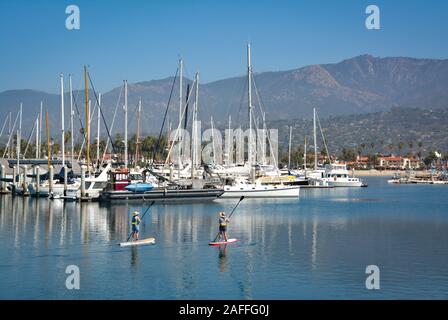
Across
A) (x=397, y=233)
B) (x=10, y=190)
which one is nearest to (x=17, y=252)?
(x=397, y=233)

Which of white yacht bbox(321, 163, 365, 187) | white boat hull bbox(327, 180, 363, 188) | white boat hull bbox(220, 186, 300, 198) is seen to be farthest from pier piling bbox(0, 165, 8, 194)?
white boat hull bbox(327, 180, 363, 188)

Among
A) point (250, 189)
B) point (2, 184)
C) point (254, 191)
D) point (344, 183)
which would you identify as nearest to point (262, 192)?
point (254, 191)

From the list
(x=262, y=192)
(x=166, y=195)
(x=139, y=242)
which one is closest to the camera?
(x=139, y=242)

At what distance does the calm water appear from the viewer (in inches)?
1304

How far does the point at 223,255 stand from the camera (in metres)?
41.9

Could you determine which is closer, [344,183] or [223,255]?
[223,255]

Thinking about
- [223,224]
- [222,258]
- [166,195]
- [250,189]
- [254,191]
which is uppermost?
[250,189]

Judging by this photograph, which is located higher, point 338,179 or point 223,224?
point 338,179

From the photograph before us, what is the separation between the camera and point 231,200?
84438mm

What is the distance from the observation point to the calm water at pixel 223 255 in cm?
3312

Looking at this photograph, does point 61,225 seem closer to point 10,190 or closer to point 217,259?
point 217,259

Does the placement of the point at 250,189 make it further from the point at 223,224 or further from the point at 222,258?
the point at 222,258

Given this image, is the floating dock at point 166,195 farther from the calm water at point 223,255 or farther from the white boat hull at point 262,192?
the calm water at point 223,255
